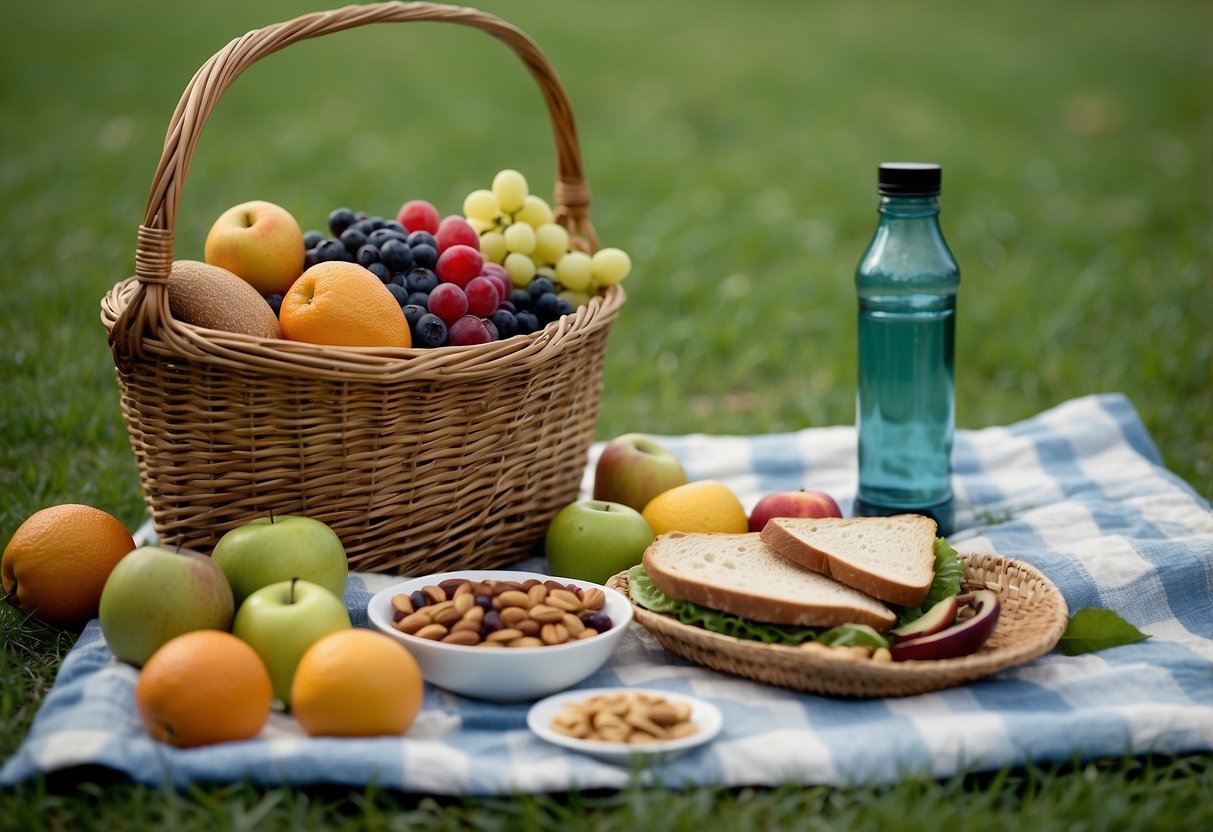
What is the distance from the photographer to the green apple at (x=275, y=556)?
2021mm

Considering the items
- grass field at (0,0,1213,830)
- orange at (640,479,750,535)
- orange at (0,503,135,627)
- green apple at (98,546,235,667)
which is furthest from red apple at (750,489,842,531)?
orange at (0,503,135,627)

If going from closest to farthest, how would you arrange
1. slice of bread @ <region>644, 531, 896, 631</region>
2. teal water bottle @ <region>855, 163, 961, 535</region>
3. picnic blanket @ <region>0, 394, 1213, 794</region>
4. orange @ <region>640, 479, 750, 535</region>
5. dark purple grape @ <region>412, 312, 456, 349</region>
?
picnic blanket @ <region>0, 394, 1213, 794</region> < slice of bread @ <region>644, 531, 896, 631</region> < dark purple grape @ <region>412, 312, 456, 349</region> < orange @ <region>640, 479, 750, 535</region> < teal water bottle @ <region>855, 163, 961, 535</region>

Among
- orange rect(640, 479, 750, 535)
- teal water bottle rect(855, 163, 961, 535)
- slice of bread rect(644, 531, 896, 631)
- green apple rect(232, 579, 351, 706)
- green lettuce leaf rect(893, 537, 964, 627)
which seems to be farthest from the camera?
teal water bottle rect(855, 163, 961, 535)

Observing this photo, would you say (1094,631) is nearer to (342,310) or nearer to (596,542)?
(596,542)

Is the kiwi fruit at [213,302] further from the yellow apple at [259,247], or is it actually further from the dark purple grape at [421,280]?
the dark purple grape at [421,280]

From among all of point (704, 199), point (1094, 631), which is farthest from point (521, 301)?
point (704, 199)

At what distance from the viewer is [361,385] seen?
83.8 inches

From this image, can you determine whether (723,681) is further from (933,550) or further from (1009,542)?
(1009,542)

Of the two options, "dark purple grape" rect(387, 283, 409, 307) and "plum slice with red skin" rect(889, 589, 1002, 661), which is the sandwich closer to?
"plum slice with red skin" rect(889, 589, 1002, 661)

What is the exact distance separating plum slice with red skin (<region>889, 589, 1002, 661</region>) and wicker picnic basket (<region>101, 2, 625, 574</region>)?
0.86 metres

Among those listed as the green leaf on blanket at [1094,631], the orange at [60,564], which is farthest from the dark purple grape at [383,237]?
the green leaf on blanket at [1094,631]

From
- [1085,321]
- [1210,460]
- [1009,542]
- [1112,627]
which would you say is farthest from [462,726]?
[1085,321]

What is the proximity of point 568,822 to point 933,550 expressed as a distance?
0.92 metres

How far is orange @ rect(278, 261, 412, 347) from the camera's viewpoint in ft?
7.14
